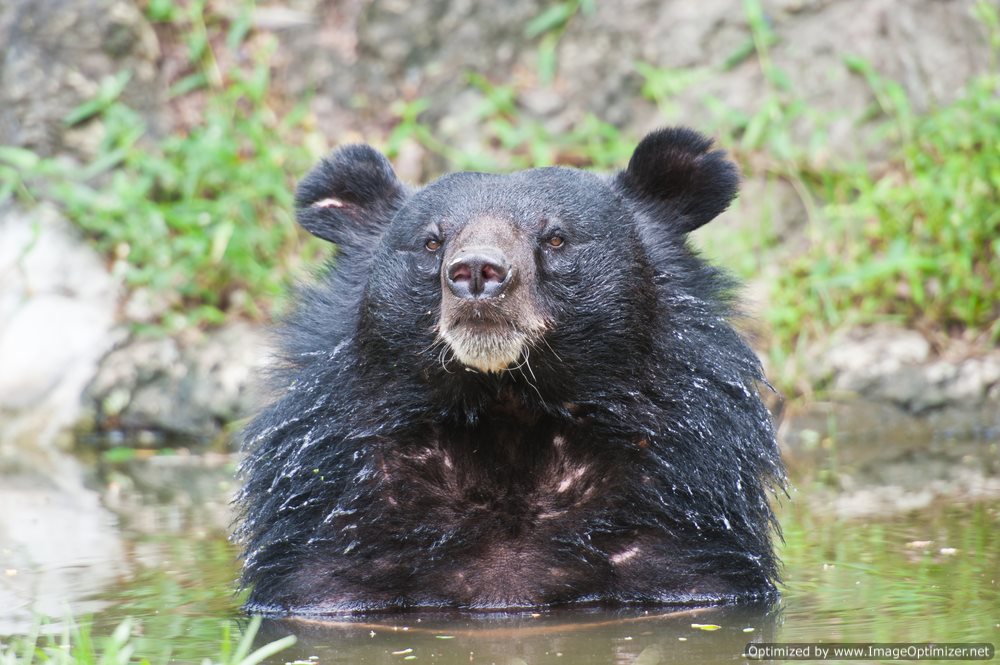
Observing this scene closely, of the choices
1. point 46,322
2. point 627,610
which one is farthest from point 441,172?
point 627,610

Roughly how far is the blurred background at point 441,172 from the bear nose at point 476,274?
316 cm

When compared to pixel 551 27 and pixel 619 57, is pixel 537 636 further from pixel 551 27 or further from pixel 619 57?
pixel 551 27

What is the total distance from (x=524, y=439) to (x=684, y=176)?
1.16 meters

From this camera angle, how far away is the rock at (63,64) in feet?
33.4

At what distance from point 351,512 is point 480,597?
0.50 m

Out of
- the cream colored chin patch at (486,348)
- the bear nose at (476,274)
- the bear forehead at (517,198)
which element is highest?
the bear forehead at (517,198)

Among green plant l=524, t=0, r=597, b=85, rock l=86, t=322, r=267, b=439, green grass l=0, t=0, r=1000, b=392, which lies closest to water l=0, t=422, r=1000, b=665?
green grass l=0, t=0, r=1000, b=392

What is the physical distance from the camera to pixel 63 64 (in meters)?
10.4

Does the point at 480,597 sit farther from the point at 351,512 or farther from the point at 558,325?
the point at 558,325

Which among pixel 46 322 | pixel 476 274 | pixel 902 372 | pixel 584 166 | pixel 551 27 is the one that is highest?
pixel 551 27

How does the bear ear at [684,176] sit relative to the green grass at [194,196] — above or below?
below

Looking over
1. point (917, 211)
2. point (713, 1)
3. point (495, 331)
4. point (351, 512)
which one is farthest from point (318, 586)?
point (713, 1)

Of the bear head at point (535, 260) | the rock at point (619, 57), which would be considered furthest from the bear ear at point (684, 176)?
the rock at point (619, 57)

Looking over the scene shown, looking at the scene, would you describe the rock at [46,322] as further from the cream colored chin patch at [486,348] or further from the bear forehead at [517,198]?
the cream colored chin patch at [486,348]
